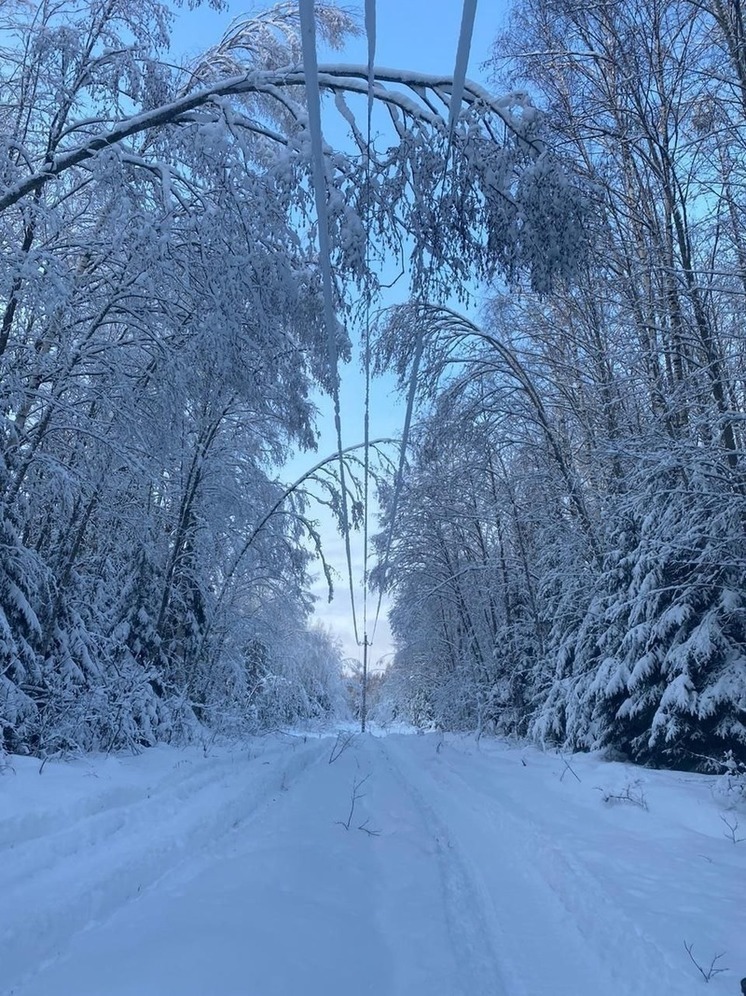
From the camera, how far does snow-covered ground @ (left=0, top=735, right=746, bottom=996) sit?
2666 mm

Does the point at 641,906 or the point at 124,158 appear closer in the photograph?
the point at 641,906

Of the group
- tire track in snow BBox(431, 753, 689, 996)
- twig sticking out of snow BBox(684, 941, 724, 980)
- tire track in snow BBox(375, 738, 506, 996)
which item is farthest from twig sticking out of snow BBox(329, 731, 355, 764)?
twig sticking out of snow BBox(684, 941, 724, 980)

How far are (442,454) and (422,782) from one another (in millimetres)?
5875

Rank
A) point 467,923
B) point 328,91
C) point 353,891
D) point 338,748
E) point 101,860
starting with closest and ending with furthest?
point 467,923 → point 101,860 → point 353,891 → point 328,91 → point 338,748

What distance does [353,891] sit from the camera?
12.7 feet

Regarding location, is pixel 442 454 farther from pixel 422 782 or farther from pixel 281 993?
pixel 281 993

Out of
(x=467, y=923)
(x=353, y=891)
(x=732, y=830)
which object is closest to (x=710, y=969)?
(x=467, y=923)

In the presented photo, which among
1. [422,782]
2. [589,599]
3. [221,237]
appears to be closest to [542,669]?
[589,599]

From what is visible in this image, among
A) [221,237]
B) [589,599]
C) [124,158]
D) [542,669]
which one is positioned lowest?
[542,669]

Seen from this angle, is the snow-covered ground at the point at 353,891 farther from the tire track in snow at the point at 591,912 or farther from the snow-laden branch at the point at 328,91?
the snow-laden branch at the point at 328,91

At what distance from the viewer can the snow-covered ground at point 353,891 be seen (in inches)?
105

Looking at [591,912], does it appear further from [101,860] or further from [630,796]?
[630,796]

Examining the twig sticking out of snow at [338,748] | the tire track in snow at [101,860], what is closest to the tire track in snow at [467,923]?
the tire track in snow at [101,860]

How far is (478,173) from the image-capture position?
180 inches
